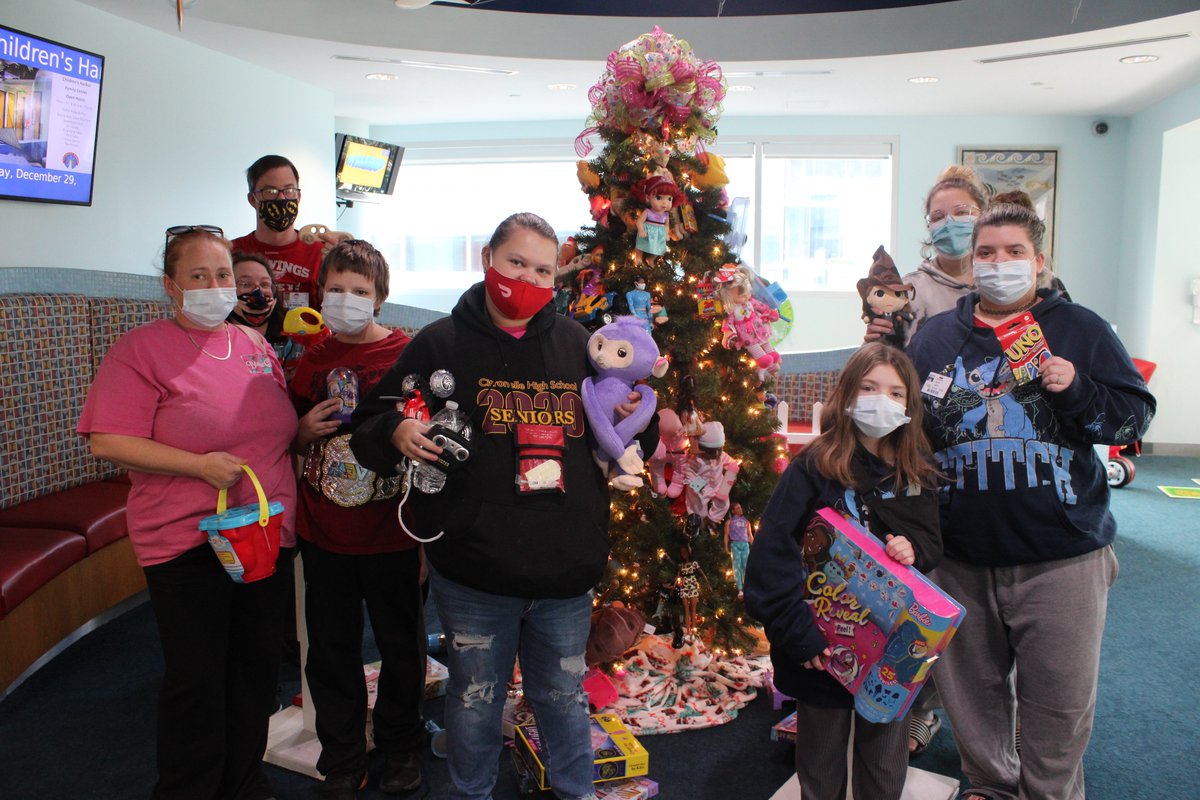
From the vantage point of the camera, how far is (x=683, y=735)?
2859 millimetres

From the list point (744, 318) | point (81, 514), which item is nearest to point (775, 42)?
point (744, 318)

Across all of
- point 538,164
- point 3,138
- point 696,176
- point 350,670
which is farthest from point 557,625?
point 538,164

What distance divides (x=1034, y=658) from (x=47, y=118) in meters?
4.96

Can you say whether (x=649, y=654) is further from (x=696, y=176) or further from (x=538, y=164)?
(x=538, y=164)

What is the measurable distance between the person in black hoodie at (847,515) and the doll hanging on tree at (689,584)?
40.7 inches

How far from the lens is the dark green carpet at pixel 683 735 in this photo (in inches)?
100

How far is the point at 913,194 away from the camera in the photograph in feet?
30.2

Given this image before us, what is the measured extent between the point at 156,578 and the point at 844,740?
62.4 inches

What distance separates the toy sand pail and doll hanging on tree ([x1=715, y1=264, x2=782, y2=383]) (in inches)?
63.0

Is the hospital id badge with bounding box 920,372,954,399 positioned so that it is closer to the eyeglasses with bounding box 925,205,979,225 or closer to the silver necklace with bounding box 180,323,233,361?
the eyeglasses with bounding box 925,205,979,225

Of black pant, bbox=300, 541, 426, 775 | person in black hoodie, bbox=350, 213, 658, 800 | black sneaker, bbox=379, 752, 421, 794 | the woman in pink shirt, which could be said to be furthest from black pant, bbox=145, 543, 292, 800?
person in black hoodie, bbox=350, 213, 658, 800

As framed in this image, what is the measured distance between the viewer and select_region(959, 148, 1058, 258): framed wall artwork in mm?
8680

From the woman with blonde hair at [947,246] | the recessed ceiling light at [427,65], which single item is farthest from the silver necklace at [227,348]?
the recessed ceiling light at [427,65]

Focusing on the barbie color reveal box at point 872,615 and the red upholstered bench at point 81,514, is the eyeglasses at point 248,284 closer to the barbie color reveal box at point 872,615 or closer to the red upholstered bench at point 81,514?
the red upholstered bench at point 81,514
